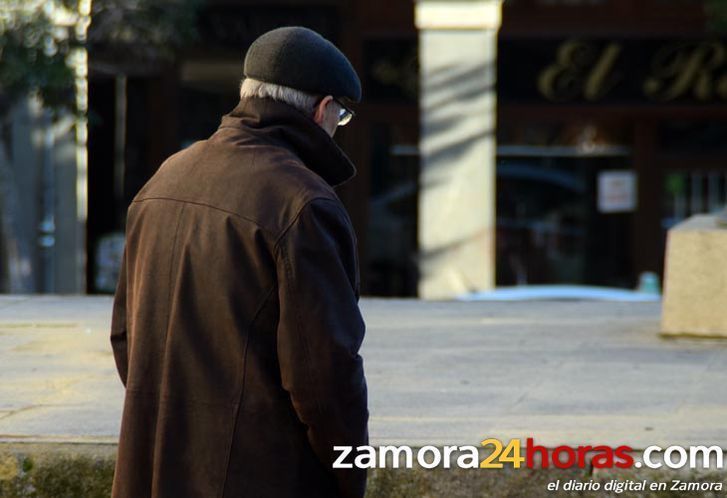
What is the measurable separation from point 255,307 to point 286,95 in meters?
0.45

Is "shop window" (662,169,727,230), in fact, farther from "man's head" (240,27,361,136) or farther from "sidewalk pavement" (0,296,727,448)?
"man's head" (240,27,361,136)

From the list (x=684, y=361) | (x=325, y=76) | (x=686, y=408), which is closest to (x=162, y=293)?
(x=325, y=76)

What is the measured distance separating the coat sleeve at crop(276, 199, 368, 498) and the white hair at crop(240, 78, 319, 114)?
248 millimetres

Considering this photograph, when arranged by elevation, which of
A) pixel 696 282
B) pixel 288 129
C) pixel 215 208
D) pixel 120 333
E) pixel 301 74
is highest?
pixel 301 74

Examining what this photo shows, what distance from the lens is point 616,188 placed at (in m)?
13.5

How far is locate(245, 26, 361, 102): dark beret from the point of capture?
295cm

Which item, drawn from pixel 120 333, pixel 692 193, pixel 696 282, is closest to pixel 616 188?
pixel 692 193

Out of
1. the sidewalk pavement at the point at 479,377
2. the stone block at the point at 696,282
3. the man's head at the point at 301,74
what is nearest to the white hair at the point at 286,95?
the man's head at the point at 301,74

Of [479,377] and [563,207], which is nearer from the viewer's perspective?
[479,377]

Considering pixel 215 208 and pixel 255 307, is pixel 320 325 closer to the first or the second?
pixel 255 307

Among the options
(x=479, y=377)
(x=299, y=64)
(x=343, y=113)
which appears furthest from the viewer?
(x=479, y=377)

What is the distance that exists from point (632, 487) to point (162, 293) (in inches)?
80.6

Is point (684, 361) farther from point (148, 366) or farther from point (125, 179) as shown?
point (125, 179)

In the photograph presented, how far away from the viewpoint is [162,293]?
117 inches
